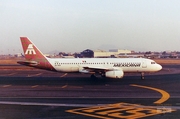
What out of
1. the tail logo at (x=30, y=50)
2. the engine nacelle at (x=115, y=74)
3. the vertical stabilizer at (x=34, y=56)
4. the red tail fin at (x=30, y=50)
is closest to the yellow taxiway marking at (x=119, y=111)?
the engine nacelle at (x=115, y=74)

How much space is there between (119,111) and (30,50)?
2621 centimetres

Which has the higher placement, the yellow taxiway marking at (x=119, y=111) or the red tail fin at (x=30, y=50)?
the red tail fin at (x=30, y=50)

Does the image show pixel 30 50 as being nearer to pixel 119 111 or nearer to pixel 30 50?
pixel 30 50

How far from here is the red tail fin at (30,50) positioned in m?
38.6

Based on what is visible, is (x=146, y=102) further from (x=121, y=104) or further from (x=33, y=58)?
(x=33, y=58)

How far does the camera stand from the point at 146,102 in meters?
18.7

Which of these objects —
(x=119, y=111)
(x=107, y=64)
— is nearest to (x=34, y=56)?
(x=107, y=64)

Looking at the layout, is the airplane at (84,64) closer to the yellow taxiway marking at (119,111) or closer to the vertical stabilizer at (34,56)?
the vertical stabilizer at (34,56)

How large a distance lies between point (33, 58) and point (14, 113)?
79.2 ft

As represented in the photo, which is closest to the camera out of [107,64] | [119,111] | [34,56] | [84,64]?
[119,111]

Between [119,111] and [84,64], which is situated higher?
[84,64]

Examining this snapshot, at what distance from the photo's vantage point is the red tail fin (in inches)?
1518

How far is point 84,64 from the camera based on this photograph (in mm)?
38781

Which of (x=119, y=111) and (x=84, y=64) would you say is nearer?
(x=119, y=111)
